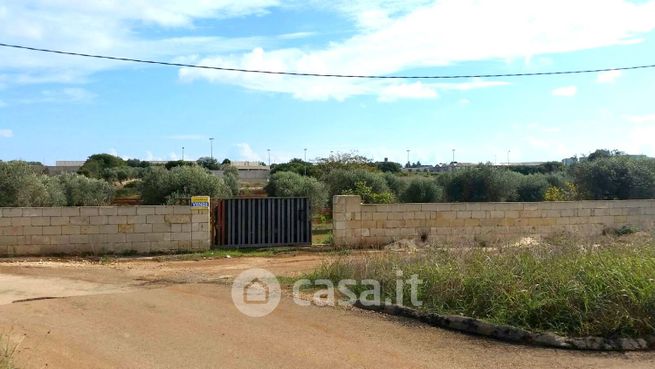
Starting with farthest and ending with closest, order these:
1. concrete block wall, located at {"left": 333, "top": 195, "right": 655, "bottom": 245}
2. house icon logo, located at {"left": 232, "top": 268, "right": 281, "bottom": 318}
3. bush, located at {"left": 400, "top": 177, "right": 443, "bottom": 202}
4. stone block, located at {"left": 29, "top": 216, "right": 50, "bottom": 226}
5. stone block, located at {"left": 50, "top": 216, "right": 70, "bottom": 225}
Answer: bush, located at {"left": 400, "top": 177, "right": 443, "bottom": 202} < concrete block wall, located at {"left": 333, "top": 195, "right": 655, "bottom": 245} < stone block, located at {"left": 50, "top": 216, "right": 70, "bottom": 225} < stone block, located at {"left": 29, "top": 216, "right": 50, "bottom": 226} < house icon logo, located at {"left": 232, "top": 268, "right": 281, "bottom": 318}

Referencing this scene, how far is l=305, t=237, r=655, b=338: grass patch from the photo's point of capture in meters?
7.16

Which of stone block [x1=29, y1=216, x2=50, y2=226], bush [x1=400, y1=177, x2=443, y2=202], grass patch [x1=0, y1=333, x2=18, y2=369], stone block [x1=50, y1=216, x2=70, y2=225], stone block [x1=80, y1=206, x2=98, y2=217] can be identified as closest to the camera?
grass patch [x1=0, y1=333, x2=18, y2=369]

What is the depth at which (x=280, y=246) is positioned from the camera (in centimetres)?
1761

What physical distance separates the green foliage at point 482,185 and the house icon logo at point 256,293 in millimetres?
22056

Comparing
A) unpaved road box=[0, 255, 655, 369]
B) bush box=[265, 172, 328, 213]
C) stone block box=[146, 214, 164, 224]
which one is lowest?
unpaved road box=[0, 255, 655, 369]

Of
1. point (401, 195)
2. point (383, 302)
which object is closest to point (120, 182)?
point (401, 195)

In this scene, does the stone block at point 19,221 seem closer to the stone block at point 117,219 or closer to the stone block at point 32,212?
the stone block at point 32,212

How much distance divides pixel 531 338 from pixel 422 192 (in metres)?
29.0

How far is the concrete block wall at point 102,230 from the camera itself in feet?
51.3

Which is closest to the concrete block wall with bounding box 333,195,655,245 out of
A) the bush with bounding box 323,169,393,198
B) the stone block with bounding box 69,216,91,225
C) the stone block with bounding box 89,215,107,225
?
the stone block with bounding box 89,215,107,225

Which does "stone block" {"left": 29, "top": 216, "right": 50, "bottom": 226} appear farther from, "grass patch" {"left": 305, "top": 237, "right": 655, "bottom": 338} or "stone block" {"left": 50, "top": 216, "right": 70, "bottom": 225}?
"grass patch" {"left": 305, "top": 237, "right": 655, "bottom": 338}

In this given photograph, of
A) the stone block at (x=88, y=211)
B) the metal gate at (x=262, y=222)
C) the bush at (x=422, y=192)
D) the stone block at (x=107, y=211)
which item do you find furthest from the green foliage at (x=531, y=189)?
the stone block at (x=88, y=211)

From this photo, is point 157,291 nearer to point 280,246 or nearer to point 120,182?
point 280,246

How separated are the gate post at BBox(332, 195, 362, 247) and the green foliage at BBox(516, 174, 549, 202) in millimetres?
20410
